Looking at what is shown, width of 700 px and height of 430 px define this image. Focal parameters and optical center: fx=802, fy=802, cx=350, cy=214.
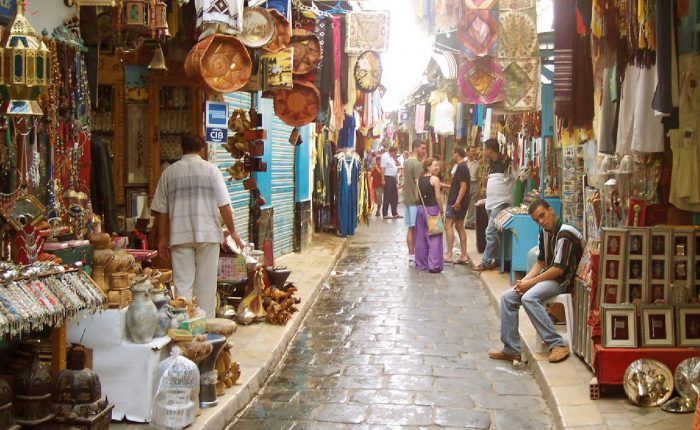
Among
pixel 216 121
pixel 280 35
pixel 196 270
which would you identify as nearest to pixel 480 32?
pixel 280 35

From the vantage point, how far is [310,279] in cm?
1205

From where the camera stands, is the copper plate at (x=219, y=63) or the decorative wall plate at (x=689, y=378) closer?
the decorative wall plate at (x=689, y=378)

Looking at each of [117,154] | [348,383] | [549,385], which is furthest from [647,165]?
[117,154]

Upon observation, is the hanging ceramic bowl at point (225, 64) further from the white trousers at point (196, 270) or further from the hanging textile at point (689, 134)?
the hanging textile at point (689, 134)

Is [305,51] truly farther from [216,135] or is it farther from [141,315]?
[141,315]

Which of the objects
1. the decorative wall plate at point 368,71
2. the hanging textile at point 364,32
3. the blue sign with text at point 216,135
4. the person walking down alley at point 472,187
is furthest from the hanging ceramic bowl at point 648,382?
the person walking down alley at point 472,187

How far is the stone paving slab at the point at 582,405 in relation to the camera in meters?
5.40

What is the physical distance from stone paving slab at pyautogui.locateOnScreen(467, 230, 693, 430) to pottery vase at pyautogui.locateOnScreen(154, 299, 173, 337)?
2818 mm

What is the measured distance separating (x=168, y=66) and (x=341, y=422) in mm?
4930

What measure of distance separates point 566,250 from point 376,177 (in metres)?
18.8

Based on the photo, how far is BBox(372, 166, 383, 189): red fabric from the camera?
25.6 meters

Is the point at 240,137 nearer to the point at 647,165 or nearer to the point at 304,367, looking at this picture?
the point at 304,367

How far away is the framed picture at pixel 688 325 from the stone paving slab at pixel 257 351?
336cm

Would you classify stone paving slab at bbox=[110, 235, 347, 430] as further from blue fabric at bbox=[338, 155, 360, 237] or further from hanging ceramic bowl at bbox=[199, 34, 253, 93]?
blue fabric at bbox=[338, 155, 360, 237]
